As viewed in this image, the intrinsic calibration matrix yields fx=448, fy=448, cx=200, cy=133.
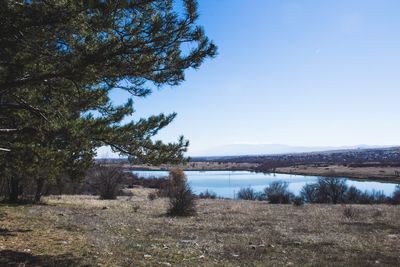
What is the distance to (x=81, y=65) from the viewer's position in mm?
7641

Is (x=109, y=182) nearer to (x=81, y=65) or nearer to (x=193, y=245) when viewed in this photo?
(x=193, y=245)

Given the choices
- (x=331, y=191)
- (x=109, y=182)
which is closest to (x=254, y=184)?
(x=331, y=191)

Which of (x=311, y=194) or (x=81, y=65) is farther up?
(x=81, y=65)

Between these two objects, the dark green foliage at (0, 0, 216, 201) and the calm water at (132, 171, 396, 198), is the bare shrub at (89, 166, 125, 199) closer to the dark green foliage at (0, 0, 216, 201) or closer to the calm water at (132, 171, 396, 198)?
the calm water at (132, 171, 396, 198)

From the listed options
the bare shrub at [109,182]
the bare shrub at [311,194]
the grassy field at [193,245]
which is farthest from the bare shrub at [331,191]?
the grassy field at [193,245]

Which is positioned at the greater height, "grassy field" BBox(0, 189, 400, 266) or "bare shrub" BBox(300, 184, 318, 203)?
"grassy field" BBox(0, 189, 400, 266)

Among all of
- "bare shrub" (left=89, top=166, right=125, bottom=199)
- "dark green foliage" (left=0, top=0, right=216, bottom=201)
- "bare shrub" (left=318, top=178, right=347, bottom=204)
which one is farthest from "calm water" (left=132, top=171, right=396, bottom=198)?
"dark green foliage" (left=0, top=0, right=216, bottom=201)

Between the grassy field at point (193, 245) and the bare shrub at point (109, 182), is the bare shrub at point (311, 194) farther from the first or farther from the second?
the grassy field at point (193, 245)

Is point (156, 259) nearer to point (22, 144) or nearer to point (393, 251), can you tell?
point (22, 144)

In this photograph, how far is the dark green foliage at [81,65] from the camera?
741cm

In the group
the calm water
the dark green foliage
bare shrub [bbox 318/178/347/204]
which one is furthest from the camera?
the calm water

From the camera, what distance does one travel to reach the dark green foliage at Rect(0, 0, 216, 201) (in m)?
7.41

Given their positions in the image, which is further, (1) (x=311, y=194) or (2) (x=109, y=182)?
(1) (x=311, y=194)

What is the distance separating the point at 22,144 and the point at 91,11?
5643 millimetres
